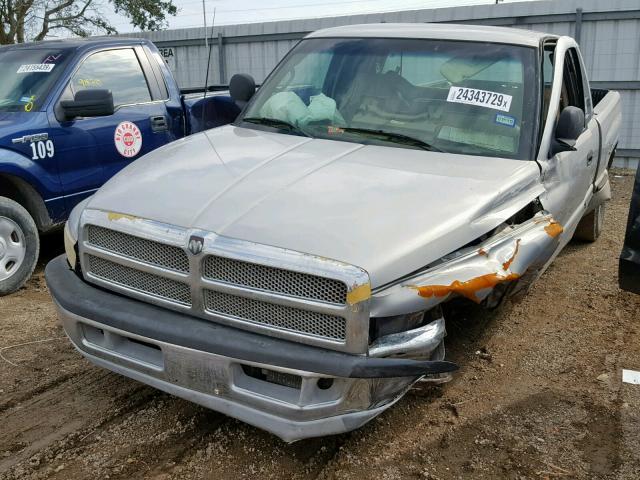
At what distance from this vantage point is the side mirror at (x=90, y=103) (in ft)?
17.2

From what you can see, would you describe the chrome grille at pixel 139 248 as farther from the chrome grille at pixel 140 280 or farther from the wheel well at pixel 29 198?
the wheel well at pixel 29 198

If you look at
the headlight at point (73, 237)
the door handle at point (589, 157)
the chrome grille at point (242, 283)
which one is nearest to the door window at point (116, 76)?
the headlight at point (73, 237)

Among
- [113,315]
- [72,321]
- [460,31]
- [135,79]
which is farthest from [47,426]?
[135,79]

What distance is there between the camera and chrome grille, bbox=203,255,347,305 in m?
2.64

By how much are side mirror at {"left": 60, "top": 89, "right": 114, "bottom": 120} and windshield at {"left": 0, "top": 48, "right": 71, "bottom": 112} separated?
0.33 m

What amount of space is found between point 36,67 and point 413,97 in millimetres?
3452

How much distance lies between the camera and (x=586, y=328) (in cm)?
457

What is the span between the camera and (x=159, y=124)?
20.3 feet

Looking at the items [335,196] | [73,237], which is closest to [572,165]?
[335,196]

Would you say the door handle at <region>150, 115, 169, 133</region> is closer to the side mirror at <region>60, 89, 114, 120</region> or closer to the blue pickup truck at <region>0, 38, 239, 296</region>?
the blue pickup truck at <region>0, 38, 239, 296</region>

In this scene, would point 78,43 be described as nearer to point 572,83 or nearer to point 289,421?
point 572,83

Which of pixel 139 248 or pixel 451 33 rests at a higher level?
pixel 451 33

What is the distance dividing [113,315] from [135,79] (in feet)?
12.2

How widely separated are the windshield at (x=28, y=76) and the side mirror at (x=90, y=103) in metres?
0.33
